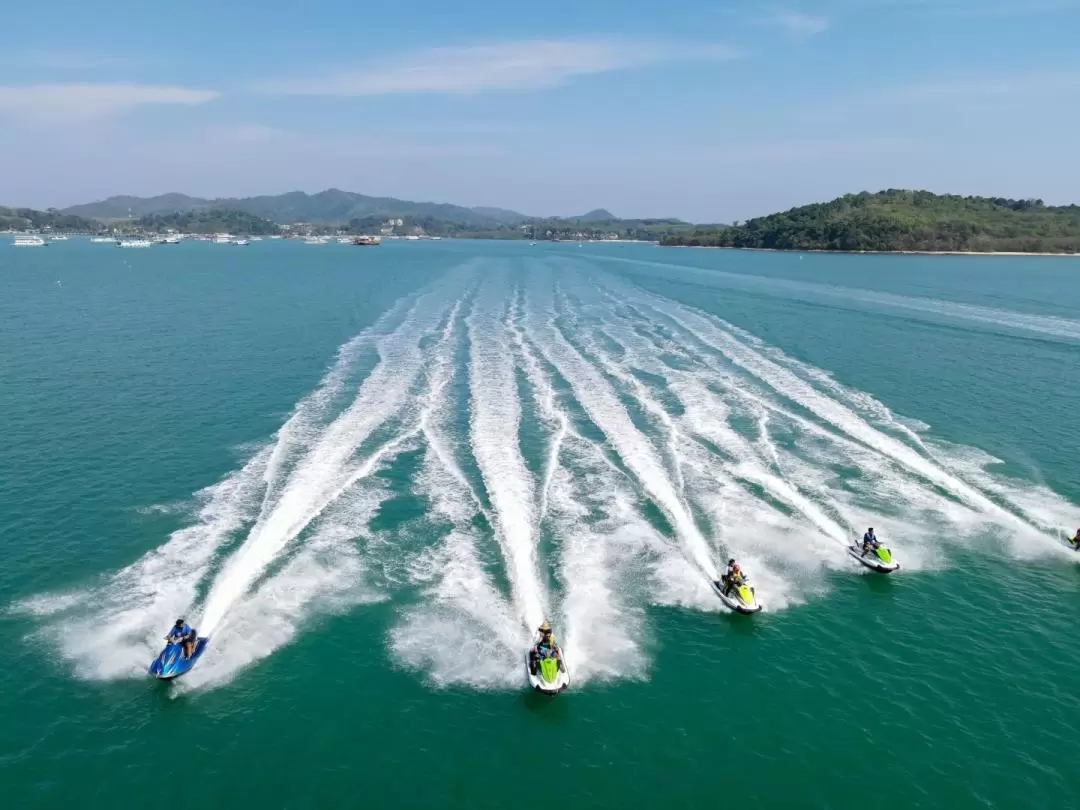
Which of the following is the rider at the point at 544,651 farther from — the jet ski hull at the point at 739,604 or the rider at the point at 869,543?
the rider at the point at 869,543

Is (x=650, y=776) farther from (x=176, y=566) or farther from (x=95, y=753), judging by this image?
→ (x=176, y=566)

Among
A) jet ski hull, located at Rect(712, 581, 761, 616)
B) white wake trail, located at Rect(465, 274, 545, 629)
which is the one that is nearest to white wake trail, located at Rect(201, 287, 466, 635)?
white wake trail, located at Rect(465, 274, 545, 629)

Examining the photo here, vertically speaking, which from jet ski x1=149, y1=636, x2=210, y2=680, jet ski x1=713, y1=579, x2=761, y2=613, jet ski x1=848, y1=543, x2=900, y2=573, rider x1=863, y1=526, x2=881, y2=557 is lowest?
jet ski x1=149, y1=636, x2=210, y2=680

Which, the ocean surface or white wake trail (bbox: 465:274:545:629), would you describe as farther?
white wake trail (bbox: 465:274:545:629)

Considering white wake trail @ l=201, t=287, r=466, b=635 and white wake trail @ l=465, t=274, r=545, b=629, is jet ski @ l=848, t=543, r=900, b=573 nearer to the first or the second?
white wake trail @ l=465, t=274, r=545, b=629

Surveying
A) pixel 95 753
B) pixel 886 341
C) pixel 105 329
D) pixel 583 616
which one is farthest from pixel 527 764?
pixel 105 329

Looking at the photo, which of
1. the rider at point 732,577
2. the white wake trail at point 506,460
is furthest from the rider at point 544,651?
the rider at point 732,577

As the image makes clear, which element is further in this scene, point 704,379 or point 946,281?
point 946,281
